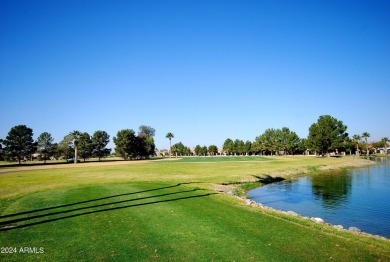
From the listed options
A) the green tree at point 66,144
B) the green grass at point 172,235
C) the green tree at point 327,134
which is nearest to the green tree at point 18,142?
the green tree at point 66,144

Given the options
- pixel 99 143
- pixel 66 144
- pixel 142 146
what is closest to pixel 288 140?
pixel 142 146

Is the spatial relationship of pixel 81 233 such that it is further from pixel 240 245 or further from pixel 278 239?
pixel 278 239

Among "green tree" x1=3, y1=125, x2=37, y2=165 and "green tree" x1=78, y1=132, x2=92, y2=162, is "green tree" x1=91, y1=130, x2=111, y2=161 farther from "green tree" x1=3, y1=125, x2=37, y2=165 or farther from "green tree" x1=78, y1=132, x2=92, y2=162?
"green tree" x1=3, y1=125, x2=37, y2=165

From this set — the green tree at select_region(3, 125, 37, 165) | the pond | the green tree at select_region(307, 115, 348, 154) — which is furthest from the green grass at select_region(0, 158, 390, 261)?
the green tree at select_region(307, 115, 348, 154)

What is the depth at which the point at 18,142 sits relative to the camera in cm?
11281

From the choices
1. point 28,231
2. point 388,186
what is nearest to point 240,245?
point 28,231

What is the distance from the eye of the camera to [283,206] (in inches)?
978

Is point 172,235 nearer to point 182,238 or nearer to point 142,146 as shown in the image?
point 182,238

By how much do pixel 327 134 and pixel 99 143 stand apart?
4639 inches

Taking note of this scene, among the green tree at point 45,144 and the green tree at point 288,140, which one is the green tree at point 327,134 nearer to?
the green tree at point 288,140

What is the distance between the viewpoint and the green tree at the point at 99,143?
142 metres

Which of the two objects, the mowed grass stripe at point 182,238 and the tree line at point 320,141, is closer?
the mowed grass stripe at point 182,238

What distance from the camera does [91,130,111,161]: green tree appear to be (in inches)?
5591

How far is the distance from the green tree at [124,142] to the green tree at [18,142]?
39003mm
